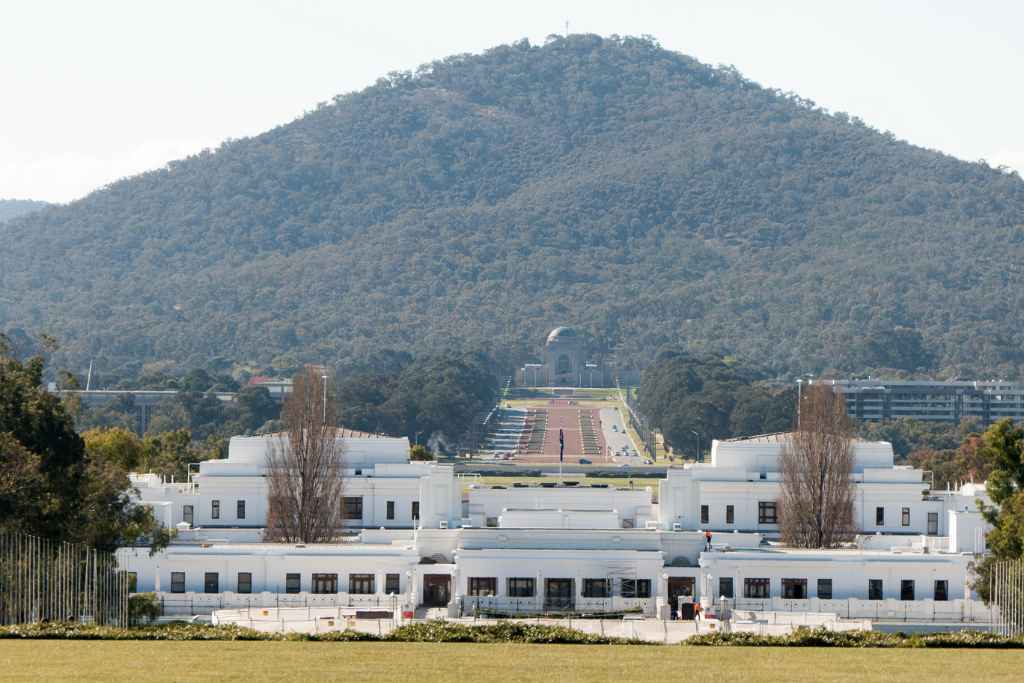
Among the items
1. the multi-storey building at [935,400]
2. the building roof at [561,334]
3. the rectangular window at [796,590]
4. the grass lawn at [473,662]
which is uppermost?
the building roof at [561,334]

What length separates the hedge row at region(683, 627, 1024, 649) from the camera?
3372 centimetres

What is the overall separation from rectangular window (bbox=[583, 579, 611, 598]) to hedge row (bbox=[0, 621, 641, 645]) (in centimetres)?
1316

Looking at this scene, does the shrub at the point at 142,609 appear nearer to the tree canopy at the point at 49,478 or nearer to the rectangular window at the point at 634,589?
the tree canopy at the point at 49,478

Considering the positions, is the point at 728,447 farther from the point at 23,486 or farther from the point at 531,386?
the point at 531,386

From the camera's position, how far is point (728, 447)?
205ft

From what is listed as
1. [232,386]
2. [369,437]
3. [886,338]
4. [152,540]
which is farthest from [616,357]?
[152,540]

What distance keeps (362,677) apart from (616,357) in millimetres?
171299

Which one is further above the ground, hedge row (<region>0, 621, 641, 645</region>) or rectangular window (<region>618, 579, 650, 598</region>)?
rectangular window (<region>618, 579, 650, 598</region>)

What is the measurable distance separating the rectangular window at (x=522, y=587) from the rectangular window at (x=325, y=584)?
4373 mm

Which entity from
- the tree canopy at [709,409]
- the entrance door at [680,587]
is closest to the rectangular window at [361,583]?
the entrance door at [680,587]

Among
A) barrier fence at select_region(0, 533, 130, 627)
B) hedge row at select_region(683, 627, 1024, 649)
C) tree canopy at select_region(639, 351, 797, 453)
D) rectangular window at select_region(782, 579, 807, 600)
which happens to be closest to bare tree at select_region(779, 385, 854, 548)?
rectangular window at select_region(782, 579, 807, 600)

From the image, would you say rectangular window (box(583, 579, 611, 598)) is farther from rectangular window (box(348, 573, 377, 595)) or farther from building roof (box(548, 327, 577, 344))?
building roof (box(548, 327, 577, 344))

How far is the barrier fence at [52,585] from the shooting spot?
3722 cm

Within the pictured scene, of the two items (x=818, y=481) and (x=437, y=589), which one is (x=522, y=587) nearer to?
(x=437, y=589)
